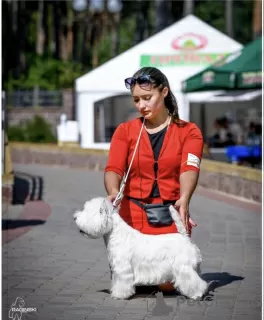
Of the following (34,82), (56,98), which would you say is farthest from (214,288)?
(34,82)

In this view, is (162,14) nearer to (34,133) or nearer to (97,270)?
(34,133)

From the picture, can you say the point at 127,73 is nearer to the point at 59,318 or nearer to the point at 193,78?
the point at 193,78

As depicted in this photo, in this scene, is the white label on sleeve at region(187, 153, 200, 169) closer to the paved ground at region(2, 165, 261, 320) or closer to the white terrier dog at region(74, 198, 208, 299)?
the white terrier dog at region(74, 198, 208, 299)

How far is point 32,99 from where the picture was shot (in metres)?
33.4

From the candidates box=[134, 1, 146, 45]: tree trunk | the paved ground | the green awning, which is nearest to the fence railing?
the green awning

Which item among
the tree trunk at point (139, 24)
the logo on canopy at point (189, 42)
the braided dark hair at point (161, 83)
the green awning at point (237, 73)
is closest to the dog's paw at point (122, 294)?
the braided dark hair at point (161, 83)

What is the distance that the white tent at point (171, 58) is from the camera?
25.7m

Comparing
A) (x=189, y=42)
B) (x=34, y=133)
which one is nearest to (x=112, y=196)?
(x=189, y=42)

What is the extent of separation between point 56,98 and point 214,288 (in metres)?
25.7

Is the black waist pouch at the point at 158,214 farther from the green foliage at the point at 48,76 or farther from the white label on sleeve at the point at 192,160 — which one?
the green foliage at the point at 48,76

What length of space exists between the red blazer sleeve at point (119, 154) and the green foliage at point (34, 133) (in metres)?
20.7

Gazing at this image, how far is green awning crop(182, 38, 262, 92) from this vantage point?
1588 centimetres

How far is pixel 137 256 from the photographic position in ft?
21.1

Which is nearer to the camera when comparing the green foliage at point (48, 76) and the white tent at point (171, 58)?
the white tent at point (171, 58)
